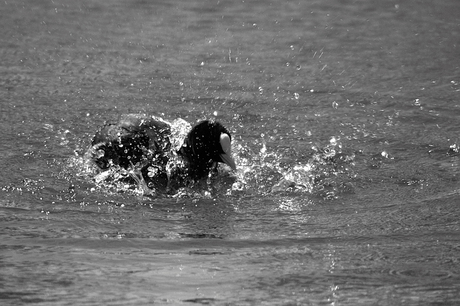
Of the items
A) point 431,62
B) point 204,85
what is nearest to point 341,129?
point 204,85

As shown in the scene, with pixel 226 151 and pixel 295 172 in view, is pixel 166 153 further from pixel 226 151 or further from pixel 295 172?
pixel 295 172

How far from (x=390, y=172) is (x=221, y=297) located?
8.48ft

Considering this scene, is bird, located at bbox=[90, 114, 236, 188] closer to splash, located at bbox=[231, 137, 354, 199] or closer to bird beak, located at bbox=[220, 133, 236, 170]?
bird beak, located at bbox=[220, 133, 236, 170]

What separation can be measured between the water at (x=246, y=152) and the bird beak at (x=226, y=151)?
0.34 ft

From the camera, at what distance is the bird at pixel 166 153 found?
20.8 feet

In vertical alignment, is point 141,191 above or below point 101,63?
below

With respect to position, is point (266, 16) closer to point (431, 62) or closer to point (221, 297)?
point (431, 62)

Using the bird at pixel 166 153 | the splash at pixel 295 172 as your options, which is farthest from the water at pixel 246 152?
the bird at pixel 166 153

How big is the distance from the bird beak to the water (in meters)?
0.10

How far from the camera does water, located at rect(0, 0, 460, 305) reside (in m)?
4.55

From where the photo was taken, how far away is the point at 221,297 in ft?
14.0

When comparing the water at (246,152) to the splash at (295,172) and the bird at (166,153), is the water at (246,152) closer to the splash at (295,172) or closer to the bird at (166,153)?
the splash at (295,172)

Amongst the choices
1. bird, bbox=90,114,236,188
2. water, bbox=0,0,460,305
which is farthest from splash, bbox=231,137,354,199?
bird, bbox=90,114,236,188

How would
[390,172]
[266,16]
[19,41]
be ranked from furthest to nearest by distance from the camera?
[266,16] < [19,41] < [390,172]
